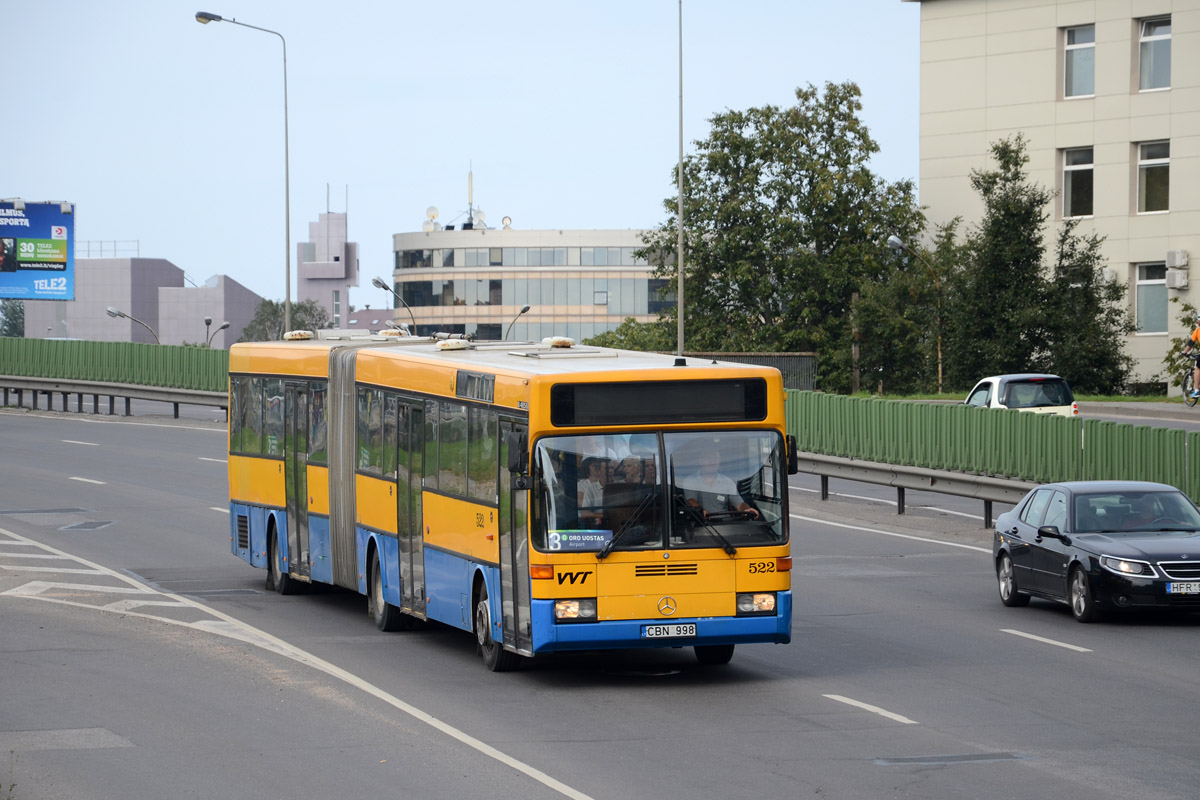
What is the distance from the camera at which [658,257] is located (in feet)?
223

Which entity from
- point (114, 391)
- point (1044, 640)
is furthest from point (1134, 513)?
point (114, 391)

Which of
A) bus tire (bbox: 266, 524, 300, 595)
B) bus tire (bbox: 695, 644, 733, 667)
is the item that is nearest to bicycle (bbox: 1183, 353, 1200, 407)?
bus tire (bbox: 266, 524, 300, 595)

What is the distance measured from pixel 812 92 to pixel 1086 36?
37.5 ft

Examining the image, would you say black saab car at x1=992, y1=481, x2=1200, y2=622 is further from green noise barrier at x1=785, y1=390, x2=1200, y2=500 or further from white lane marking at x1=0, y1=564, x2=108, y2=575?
white lane marking at x1=0, y1=564, x2=108, y2=575

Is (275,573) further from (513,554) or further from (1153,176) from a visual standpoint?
(1153,176)

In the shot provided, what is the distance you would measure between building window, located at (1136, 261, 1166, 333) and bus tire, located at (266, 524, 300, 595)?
135 ft

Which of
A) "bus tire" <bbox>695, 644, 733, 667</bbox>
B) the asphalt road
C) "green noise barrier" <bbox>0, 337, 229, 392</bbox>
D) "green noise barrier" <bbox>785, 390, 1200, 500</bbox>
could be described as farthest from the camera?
"green noise barrier" <bbox>0, 337, 229, 392</bbox>

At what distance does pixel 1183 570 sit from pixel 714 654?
Result: 16.7 feet

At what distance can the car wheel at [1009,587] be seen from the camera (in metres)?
18.9

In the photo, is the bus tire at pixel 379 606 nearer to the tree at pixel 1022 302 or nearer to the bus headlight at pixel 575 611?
the bus headlight at pixel 575 611

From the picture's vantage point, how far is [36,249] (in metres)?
76.2

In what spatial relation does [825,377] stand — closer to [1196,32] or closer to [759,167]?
[759,167]

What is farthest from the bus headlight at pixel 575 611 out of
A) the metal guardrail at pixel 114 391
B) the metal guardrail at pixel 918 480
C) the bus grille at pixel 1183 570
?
Answer: the metal guardrail at pixel 114 391

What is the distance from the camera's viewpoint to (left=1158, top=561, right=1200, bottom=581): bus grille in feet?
54.8
